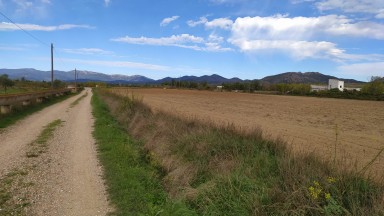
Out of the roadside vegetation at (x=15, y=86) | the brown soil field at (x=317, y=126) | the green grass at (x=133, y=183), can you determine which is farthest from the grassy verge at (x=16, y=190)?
the roadside vegetation at (x=15, y=86)

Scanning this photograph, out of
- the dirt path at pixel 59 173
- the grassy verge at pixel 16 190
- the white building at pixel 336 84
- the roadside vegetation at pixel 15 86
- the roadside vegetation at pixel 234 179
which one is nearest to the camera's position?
→ the roadside vegetation at pixel 234 179

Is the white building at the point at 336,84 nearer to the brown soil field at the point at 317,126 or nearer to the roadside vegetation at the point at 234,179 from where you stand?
the brown soil field at the point at 317,126

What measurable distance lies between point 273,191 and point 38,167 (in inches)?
218

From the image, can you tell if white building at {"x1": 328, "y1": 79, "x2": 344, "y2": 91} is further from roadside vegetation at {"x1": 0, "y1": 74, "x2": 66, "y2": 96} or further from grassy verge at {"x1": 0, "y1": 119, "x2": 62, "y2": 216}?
grassy verge at {"x1": 0, "y1": 119, "x2": 62, "y2": 216}

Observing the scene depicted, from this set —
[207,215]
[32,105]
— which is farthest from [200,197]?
[32,105]

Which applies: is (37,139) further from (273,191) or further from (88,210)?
(273,191)

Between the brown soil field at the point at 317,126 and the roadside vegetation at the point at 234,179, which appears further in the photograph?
the brown soil field at the point at 317,126

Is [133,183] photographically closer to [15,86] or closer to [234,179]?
[234,179]

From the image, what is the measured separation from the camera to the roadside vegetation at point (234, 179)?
460cm

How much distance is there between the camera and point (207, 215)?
5.19 metres

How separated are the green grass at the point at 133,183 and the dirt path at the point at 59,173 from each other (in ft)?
0.80

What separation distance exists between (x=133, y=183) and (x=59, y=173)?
1849mm

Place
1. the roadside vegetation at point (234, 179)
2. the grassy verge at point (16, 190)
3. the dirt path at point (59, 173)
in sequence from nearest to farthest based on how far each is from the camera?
the roadside vegetation at point (234, 179)
the grassy verge at point (16, 190)
the dirt path at point (59, 173)

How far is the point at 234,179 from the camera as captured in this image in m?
5.77
